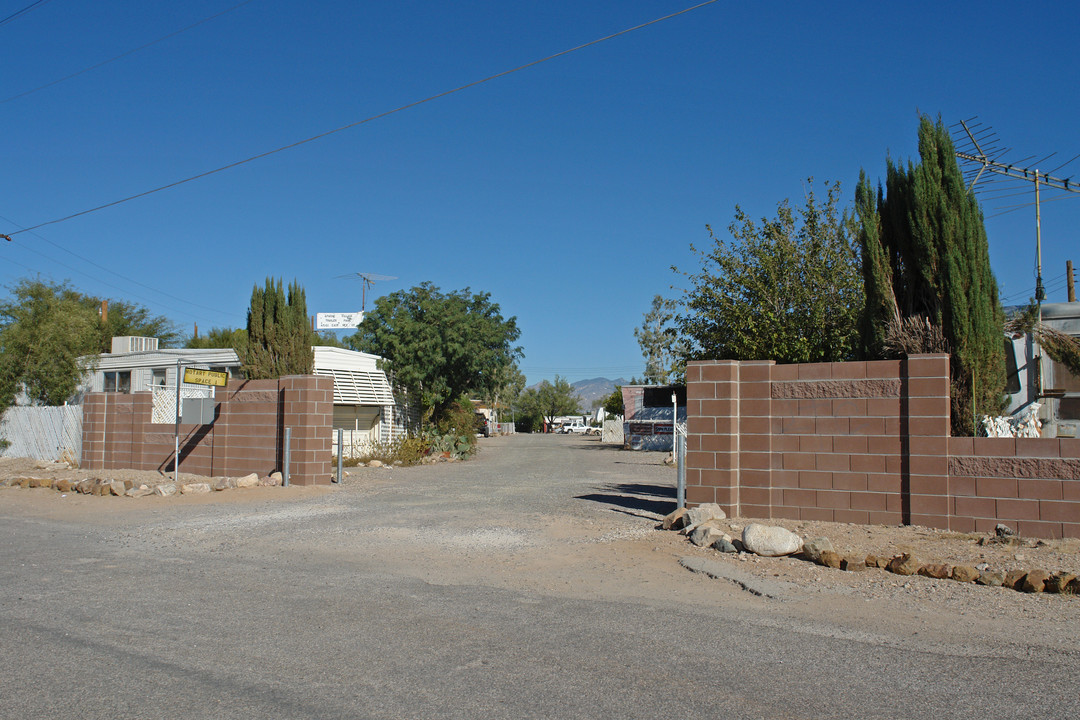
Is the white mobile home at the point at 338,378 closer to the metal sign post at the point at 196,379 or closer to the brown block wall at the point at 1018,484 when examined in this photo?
the metal sign post at the point at 196,379

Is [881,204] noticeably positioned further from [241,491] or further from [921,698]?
[241,491]

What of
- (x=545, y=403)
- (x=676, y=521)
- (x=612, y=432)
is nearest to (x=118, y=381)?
(x=612, y=432)

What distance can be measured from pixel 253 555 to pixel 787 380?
732cm

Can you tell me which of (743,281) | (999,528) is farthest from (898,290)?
(743,281)

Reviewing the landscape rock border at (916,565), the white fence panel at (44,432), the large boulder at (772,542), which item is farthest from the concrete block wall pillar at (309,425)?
the large boulder at (772,542)

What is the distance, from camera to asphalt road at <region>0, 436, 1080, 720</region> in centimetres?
452

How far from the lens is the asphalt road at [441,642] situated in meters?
4.52

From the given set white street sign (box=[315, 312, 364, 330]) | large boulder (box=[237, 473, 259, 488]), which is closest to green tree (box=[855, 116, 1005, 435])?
large boulder (box=[237, 473, 259, 488])

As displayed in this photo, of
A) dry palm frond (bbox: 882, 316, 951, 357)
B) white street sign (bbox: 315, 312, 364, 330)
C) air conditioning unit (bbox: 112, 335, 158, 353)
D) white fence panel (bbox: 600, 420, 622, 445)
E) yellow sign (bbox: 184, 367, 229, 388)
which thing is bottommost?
white fence panel (bbox: 600, 420, 622, 445)

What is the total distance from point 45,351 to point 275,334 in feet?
41.2

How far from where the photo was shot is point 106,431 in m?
21.0

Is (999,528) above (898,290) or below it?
below

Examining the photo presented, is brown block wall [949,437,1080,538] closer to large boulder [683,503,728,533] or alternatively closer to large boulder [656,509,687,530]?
large boulder [683,503,728,533]

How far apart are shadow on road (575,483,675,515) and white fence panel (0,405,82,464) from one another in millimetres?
15963
